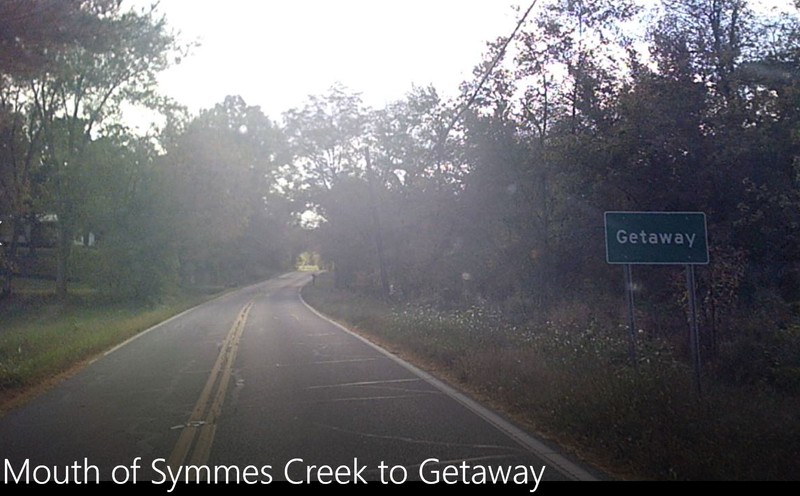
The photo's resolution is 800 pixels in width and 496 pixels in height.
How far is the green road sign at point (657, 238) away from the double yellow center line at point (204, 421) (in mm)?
5687

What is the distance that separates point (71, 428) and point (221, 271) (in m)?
69.9

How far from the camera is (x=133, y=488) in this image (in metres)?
7.27

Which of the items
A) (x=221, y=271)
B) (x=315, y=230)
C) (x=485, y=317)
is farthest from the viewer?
(x=221, y=271)

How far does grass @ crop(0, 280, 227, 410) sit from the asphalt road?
2.90 feet

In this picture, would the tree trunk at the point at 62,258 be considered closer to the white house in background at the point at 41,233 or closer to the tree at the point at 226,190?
the white house in background at the point at 41,233

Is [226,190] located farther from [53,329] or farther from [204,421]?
[204,421]

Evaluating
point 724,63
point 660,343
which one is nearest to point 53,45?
point 660,343

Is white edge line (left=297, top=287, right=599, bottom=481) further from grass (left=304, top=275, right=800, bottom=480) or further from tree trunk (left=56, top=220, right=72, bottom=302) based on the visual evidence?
tree trunk (left=56, top=220, right=72, bottom=302)

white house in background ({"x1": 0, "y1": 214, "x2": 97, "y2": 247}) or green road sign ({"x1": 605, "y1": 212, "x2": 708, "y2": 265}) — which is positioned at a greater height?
white house in background ({"x1": 0, "y1": 214, "x2": 97, "y2": 247})

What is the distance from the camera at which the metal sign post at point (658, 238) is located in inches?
405

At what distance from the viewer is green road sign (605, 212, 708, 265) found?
1029 centimetres

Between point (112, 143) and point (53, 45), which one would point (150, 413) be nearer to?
point (53, 45)

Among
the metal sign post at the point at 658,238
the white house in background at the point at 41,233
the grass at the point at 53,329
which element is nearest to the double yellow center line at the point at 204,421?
the grass at the point at 53,329

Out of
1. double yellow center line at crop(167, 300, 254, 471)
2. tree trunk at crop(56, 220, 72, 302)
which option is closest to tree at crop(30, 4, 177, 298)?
tree trunk at crop(56, 220, 72, 302)
